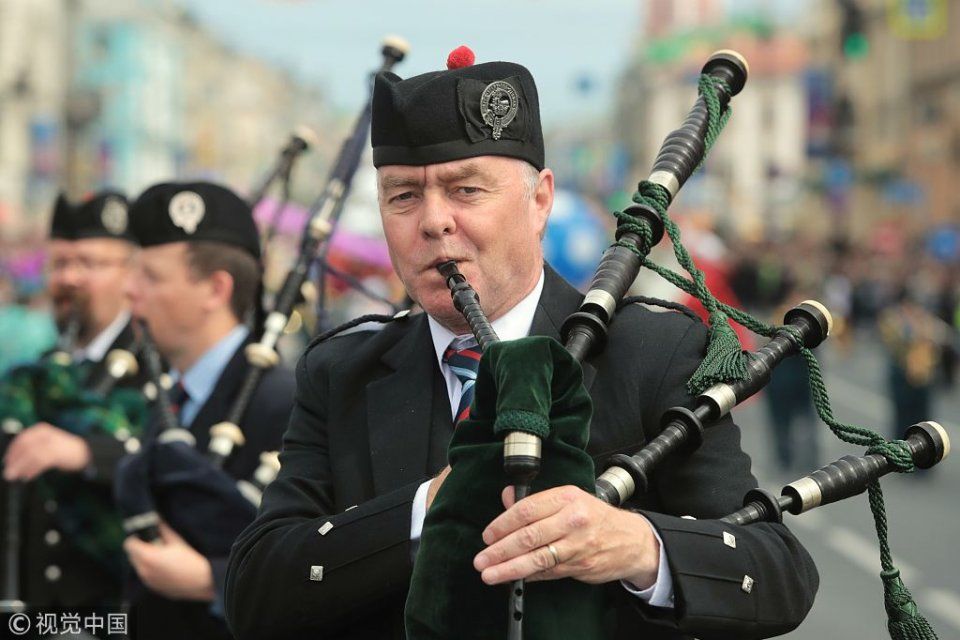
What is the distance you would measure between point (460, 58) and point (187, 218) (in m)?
2.06

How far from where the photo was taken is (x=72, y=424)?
4922 mm

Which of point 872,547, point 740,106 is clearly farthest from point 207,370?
point 740,106

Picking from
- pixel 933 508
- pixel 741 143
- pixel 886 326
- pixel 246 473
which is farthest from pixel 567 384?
pixel 741 143

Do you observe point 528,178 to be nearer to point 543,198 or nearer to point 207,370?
point 543,198

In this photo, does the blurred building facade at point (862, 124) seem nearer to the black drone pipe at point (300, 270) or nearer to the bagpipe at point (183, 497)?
the black drone pipe at point (300, 270)

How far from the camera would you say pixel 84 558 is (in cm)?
488

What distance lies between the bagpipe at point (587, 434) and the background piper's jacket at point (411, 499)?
5cm

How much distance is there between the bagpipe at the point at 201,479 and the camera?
3953 mm

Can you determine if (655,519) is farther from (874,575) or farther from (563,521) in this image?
(874,575)

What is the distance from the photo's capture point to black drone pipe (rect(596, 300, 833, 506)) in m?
2.28

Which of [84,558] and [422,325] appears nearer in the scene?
[422,325]

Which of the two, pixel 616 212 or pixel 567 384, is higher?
pixel 616 212

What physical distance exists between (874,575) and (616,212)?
24.4 feet

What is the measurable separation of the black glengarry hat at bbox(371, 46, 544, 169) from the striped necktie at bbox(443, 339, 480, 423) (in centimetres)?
34
